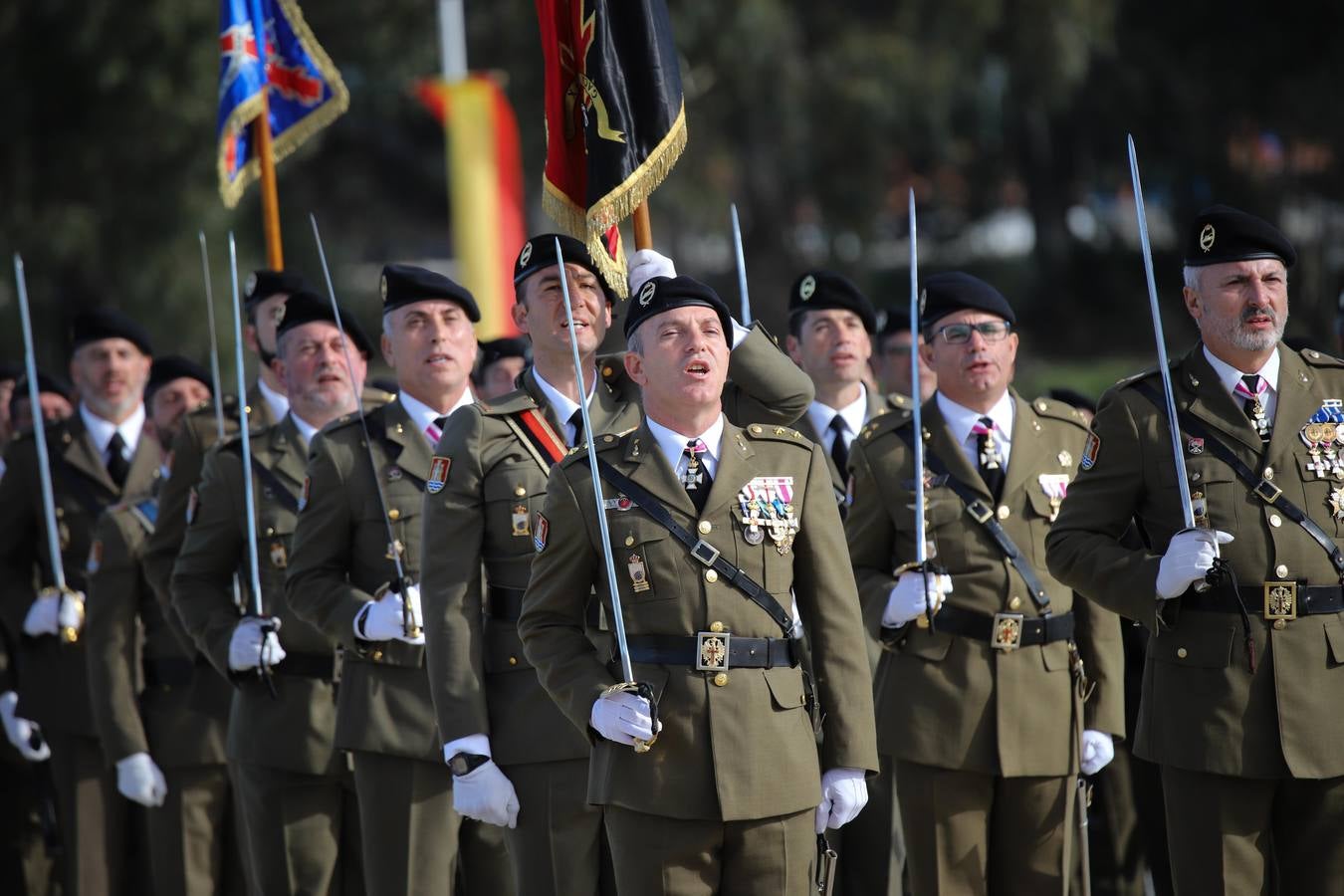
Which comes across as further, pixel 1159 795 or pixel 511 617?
pixel 1159 795

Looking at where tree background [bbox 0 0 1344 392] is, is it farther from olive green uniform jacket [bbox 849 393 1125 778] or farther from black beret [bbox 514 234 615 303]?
black beret [bbox 514 234 615 303]

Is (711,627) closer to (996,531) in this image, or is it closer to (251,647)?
(996,531)

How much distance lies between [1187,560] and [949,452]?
1.45 meters

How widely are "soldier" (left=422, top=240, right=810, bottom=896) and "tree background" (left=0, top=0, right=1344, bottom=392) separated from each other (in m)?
12.2

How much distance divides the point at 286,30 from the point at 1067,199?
1859cm

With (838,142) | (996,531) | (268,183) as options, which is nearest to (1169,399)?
(996,531)

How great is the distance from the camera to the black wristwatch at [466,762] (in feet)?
16.9

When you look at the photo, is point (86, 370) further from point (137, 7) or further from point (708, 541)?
point (137, 7)

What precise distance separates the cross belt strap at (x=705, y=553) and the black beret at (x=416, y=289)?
164cm

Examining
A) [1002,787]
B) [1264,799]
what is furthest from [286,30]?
[1264,799]

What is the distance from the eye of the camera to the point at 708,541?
466cm

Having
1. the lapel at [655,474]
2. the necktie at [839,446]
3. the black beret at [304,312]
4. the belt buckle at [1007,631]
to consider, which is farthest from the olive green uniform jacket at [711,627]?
the necktie at [839,446]

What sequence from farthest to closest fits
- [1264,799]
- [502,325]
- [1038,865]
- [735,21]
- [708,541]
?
1. [735,21]
2. [502,325]
3. [1038,865]
4. [1264,799]
5. [708,541]

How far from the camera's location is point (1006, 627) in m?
6.13
